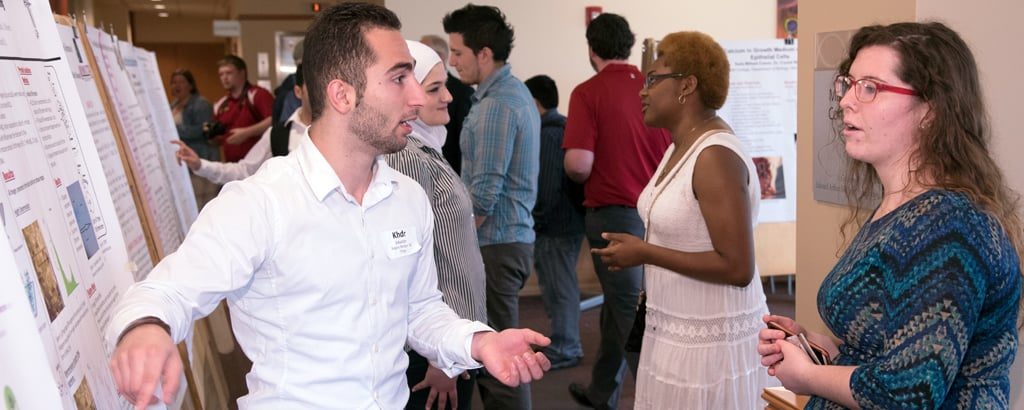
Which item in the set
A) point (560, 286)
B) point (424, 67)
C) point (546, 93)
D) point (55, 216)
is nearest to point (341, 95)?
point (55, 216)

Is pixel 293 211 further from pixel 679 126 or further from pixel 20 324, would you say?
pixel 679 126

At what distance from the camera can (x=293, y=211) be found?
154 cm

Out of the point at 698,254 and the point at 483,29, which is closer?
the point at 698,254

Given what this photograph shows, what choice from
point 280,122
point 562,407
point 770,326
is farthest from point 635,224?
point 770,326

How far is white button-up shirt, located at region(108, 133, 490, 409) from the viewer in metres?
1.45

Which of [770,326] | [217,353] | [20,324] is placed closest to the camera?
A: [20,324]

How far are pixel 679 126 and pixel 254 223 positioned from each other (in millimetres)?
1569

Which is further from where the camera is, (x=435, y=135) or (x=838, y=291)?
(x=435, y=135)

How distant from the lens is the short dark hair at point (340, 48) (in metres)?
1.68

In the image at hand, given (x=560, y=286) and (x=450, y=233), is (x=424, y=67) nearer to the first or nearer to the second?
(x=450, y=233)

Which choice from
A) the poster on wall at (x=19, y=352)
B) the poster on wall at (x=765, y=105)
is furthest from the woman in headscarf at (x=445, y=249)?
the poster on wall at (x=765, y=105)

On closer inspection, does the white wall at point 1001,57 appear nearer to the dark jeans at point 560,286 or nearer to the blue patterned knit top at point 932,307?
the blue patterned knit top at point 932,307

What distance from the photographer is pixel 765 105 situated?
6.11 m

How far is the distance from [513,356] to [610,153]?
280 cm
